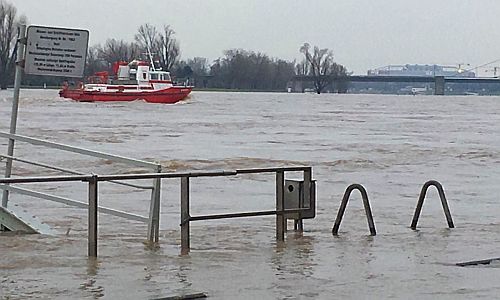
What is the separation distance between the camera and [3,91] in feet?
446

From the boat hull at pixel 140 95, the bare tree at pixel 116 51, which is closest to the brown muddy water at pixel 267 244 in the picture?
the boat hull at pixel 140 95

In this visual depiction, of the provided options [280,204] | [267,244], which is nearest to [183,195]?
[280,204]

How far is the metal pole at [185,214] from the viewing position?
10.2 m

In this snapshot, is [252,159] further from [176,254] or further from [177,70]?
[177,70]

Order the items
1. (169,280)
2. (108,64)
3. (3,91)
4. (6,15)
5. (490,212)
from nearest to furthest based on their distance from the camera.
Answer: (169,280) → (490,212) → (6,15) → (3,91) → (108,64)

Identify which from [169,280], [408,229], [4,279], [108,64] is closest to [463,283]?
[169,280]

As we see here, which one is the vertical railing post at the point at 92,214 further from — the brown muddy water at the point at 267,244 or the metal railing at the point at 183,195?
the brown muddy water at the point at 267,244

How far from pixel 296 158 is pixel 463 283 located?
914 inches

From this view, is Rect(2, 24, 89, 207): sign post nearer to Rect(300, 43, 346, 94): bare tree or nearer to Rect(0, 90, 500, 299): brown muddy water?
Rect(0, 90, 500, 299): brown muddy water

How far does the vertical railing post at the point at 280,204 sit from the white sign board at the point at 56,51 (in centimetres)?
246

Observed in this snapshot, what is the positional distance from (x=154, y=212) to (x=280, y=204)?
1401 millimetres

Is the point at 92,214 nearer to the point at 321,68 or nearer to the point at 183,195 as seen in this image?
the point at 183,195

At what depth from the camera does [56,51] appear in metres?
11.5

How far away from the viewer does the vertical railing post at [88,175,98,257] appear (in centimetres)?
961
